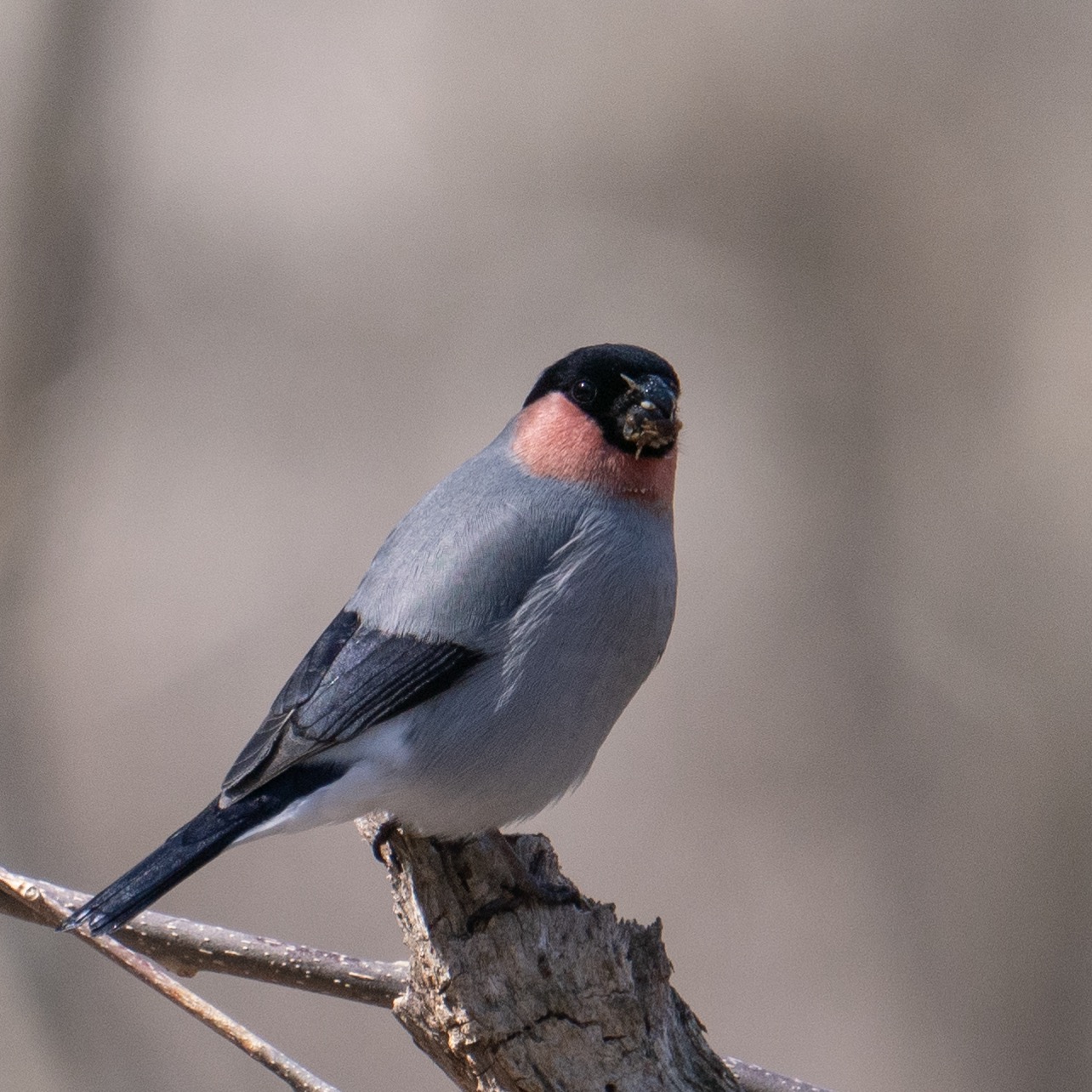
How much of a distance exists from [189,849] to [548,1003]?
1.82 ft

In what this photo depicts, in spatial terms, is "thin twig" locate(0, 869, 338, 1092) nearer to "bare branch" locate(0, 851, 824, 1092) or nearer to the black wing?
"bare branch" locate(0, 851, 824, 1092)

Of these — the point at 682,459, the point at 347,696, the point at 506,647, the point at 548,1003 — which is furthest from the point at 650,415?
the point at 682,459

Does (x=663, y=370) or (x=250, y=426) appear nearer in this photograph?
(x=663, y=370)

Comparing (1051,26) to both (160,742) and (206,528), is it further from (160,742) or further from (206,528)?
(160,742)

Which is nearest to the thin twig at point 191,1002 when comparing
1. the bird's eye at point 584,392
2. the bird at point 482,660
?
the bird at point 482,660

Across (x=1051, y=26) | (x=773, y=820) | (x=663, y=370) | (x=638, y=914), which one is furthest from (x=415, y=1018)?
(x=1051, y=26)

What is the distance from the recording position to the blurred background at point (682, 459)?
4445mm

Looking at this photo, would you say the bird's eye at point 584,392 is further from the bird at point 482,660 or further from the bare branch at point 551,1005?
the bare branch at point 551,1005

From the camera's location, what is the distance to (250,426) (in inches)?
196

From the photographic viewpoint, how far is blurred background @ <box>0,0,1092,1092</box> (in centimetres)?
445

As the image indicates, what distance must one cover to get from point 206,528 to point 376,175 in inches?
59.8

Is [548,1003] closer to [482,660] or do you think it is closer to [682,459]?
[482,660]

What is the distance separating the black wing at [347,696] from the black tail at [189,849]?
3 cm

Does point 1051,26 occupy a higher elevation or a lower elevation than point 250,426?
higher
